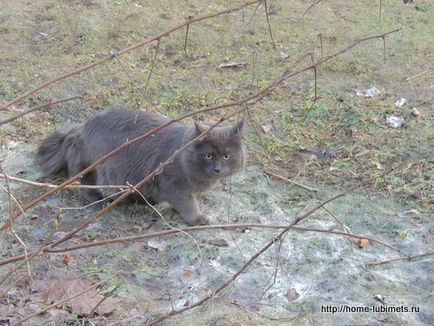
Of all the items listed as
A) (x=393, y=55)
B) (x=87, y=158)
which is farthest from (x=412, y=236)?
(x=393, y=55)

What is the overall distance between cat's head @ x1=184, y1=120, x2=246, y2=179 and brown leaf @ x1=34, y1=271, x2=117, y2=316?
117 centimetres

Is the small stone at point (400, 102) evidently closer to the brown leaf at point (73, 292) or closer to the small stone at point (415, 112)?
the small stone at point (415, 112)

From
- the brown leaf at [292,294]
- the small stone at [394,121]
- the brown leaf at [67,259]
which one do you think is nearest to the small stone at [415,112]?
the small stone at [394,121]

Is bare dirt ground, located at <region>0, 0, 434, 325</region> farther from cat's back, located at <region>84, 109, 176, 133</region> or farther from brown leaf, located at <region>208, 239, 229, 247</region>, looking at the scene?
cat's back, located at <region>84, 109, 176, 133</region>

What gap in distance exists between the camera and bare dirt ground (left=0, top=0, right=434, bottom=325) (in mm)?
3812

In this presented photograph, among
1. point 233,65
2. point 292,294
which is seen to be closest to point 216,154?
point 292,294

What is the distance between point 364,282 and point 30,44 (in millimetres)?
4560

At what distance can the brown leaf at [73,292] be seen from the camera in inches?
147

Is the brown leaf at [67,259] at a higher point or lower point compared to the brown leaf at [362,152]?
higher

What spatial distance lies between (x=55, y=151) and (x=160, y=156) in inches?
35.4

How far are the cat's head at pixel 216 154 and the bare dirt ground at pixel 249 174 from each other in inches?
11.5

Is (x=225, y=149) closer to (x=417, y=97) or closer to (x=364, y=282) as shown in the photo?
(x=364, y=282)

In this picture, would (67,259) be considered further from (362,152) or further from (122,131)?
(362,152)

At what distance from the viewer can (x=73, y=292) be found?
152 inches
